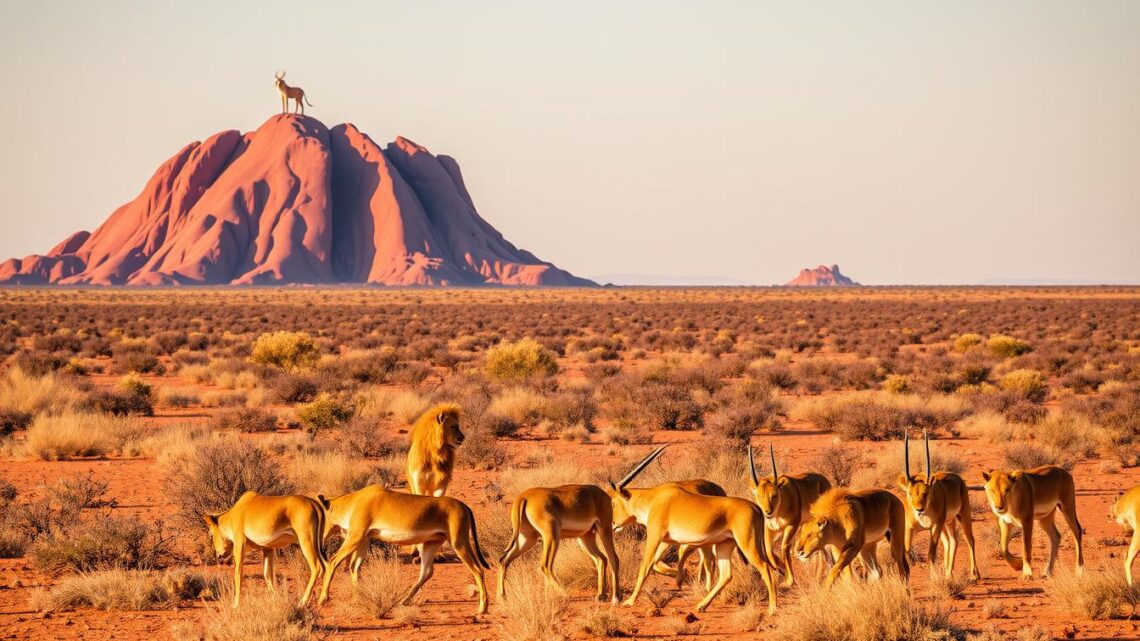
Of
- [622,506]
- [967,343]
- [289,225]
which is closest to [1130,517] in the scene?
[622,506]

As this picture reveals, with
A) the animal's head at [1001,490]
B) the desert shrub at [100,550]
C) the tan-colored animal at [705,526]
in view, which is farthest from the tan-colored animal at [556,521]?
the desert shrub at [100,550]

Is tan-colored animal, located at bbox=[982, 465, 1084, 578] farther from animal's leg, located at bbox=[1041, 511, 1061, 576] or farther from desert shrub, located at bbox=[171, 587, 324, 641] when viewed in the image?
desert shrub, located at bbox=[171, 587, 324, 641]

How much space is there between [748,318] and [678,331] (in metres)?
15.1

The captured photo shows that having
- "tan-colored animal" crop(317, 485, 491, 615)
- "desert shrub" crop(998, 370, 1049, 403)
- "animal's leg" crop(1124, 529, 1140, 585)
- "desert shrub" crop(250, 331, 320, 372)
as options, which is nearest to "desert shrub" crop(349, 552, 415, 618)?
"tan-colored animal" crop(317, 485, 491, 615)

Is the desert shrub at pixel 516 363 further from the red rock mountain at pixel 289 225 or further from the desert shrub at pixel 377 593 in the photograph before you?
the red rock mountain at pixel 289 225

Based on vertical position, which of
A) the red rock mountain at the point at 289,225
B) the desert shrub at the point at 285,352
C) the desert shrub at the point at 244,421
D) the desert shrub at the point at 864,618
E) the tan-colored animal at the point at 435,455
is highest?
the red rock mountain at the point at 289,225

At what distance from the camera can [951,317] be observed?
65.4m

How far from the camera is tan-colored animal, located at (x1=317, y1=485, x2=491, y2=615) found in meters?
8.09

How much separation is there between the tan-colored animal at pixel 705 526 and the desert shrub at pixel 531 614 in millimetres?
645

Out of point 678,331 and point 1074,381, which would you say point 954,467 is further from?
point 678,331

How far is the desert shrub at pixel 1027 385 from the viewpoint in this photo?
958 inches

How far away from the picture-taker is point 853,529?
8.07 m

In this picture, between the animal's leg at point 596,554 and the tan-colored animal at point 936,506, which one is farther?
the animal's leg at point 596,554

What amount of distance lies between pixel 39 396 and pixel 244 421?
17.2ft
